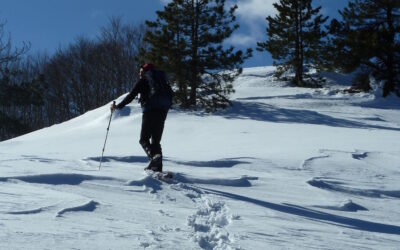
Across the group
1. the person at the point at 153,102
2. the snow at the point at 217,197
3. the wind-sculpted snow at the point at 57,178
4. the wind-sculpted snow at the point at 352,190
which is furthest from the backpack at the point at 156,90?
the wind-sculpted snow at the point at 352,190

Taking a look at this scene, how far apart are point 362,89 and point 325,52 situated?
9.75ft

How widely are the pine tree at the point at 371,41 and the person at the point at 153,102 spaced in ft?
58.2

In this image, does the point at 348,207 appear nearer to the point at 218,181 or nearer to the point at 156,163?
the point at 218,181

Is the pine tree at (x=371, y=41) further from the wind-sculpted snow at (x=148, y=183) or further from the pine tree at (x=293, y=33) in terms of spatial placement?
the wind-sculpted snow at (x=148, y=183)

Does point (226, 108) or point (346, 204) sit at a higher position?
point (226, 108)

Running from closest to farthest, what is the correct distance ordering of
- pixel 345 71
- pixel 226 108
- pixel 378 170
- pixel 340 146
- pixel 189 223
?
pixel 189 223, pixel 378 170, pixel 340 146, pixel 226 108, pixel 345 71

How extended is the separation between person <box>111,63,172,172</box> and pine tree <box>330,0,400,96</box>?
1773 cm

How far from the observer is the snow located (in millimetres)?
3232

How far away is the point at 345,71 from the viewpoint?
21766 millimetres

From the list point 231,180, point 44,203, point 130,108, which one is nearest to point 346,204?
point 231,180

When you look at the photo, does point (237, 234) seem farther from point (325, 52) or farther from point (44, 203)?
point (325, 52)

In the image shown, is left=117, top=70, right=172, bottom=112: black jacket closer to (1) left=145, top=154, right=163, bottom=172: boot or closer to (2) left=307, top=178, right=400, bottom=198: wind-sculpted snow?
(1) left=145, top=154, right=163, bottom=172: boot

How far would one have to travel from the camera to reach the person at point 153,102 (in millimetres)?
5844

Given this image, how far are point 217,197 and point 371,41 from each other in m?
18.7
